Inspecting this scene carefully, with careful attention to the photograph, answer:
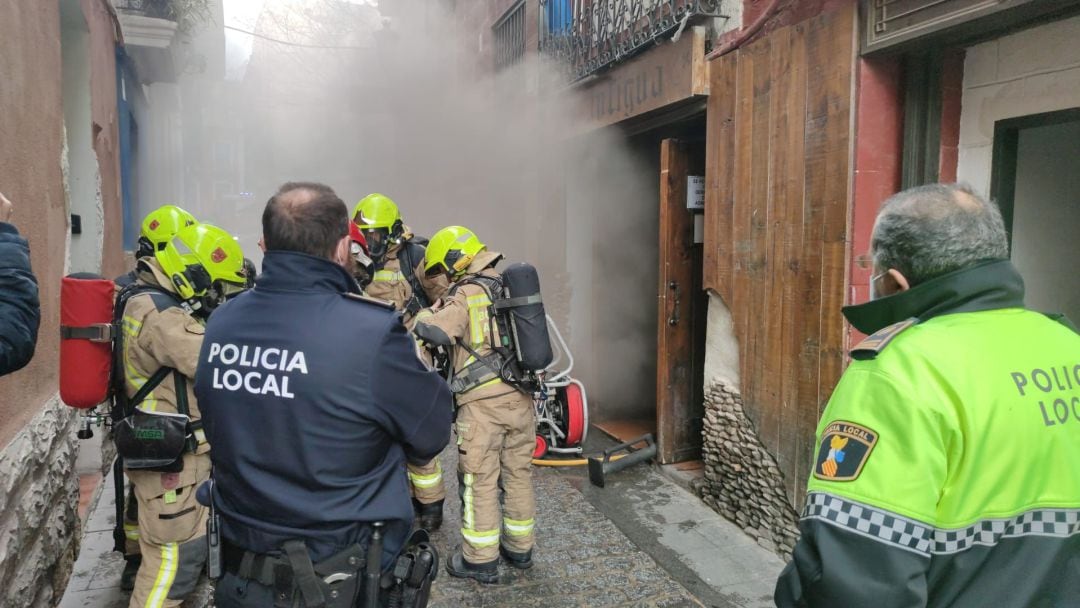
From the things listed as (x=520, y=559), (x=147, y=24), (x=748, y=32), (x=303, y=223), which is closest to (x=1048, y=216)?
(x=748, y=32)

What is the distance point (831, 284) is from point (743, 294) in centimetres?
79

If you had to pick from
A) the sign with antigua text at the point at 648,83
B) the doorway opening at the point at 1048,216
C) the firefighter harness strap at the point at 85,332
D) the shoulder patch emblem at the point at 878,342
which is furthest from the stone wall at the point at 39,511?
the doorway opening at the point at 1048,216

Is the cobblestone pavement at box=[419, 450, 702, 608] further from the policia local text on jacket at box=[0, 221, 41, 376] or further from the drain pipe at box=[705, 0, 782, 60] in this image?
the drain pipe at box=[705, 0, 782, 60]

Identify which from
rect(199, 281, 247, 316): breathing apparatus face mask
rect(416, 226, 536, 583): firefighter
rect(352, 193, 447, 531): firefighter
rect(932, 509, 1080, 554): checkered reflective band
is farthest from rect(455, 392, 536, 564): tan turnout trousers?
rect(932, 509, 1080, 554): checkered reflective band

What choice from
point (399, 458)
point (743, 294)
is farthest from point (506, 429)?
point (399, 458)

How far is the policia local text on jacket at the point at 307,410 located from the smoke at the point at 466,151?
16.3ft

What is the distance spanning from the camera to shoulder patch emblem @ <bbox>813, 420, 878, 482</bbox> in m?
1.28

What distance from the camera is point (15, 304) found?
1.65 m

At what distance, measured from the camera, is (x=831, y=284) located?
3570mm

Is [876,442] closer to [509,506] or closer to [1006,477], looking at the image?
[1006,477]

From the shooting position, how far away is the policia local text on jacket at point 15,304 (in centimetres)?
161

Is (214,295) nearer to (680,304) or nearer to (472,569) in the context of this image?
(472,569)

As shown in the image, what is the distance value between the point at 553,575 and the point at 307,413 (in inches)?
99.3

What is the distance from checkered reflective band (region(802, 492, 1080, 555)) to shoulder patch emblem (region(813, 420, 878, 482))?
46mm
